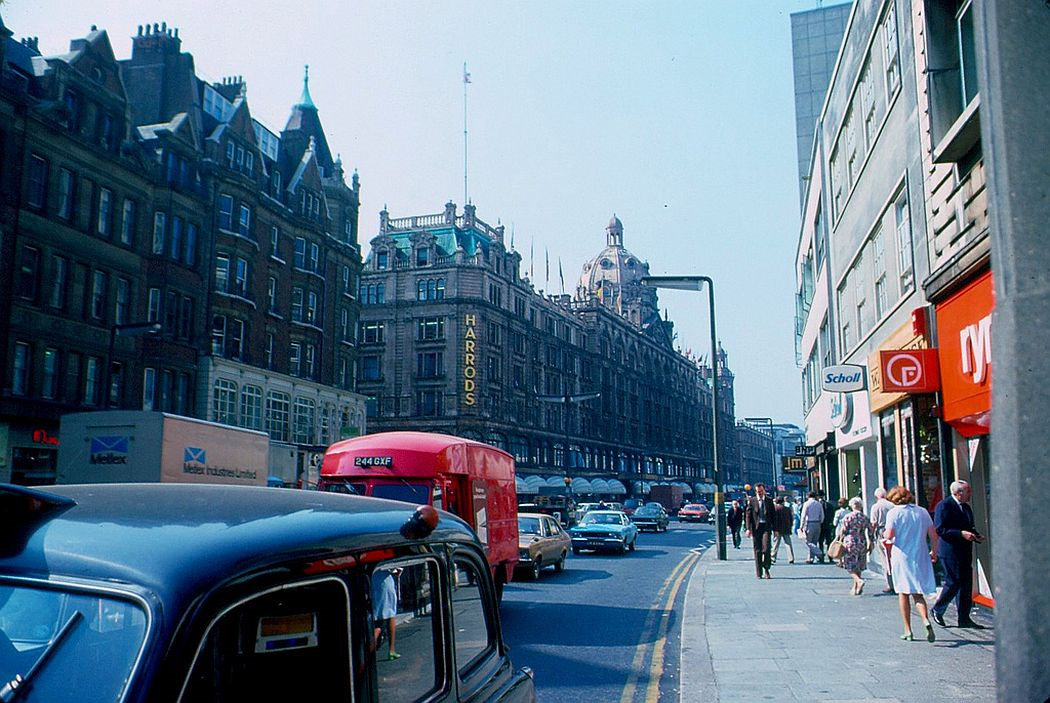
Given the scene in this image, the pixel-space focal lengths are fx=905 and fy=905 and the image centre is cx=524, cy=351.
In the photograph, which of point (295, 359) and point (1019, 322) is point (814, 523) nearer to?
point (1019, 322)

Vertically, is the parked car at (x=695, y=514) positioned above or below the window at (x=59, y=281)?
below

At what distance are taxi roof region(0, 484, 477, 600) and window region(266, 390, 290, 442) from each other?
43.4 meters

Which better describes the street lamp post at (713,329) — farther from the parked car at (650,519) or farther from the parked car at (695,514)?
the parked car at (695,514)

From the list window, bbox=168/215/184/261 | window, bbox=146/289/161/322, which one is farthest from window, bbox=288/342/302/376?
window, bbox=146/289/161/322

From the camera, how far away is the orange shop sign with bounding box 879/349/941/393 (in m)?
13.9

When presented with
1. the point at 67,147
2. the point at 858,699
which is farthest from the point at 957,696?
the point at 67,147

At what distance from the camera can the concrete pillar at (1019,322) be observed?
4.37 feet

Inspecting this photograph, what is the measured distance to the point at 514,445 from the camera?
256 ft

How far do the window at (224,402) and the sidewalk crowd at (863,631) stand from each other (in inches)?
1123

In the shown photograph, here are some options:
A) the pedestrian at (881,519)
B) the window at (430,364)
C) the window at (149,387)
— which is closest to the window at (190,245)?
the window at (149,387)

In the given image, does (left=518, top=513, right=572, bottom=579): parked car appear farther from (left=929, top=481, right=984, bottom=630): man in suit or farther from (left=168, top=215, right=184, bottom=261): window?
(left=168, top=215, right=184, bottom=261): window

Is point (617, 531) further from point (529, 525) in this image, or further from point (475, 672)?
point (475, 672)

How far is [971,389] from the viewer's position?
11898 millimetres

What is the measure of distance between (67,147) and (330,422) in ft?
74.6
